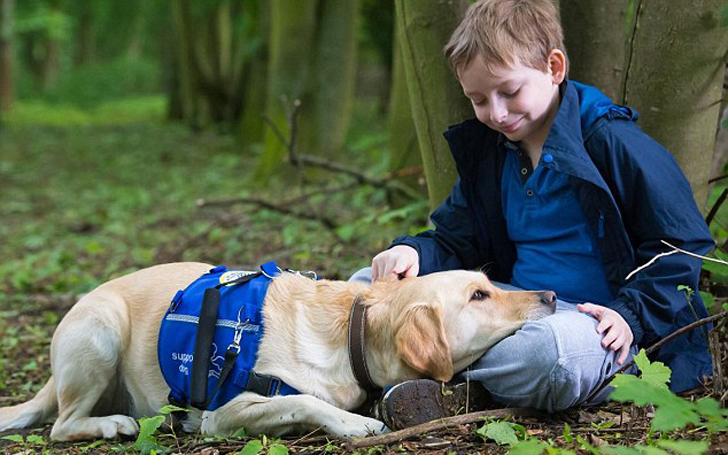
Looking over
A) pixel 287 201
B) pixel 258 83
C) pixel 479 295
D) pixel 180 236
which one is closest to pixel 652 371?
pixel 479 295

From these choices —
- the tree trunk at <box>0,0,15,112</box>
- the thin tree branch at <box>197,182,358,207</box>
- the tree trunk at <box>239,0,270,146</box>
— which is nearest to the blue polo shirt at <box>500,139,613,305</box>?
the thin tree branch at <box>197,182,358,207</box>

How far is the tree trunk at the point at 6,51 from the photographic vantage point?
28.0m

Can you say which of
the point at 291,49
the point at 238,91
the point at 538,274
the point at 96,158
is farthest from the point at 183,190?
the point at 538,274

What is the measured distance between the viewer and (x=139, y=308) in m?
4.25

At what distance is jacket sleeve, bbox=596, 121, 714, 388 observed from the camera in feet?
11.6

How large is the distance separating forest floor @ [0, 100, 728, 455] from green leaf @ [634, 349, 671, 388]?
279mm

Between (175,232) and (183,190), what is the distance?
13.6 feet

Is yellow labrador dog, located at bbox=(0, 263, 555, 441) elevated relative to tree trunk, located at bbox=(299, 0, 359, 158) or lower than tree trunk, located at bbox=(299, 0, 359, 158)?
lower

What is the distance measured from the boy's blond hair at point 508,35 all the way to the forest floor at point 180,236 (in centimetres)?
163

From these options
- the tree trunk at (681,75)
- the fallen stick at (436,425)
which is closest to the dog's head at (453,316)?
the fallen stick at (436,425)

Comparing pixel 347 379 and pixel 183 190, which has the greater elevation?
pixel 347 379

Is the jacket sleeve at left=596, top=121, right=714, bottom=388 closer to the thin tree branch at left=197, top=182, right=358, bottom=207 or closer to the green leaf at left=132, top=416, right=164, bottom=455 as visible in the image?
the green leaf at left=132, top=416, right=164, bottom=455

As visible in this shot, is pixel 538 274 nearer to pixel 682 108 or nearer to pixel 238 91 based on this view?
pixel 682 108

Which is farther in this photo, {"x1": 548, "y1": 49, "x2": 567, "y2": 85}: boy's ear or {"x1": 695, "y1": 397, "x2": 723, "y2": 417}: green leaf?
{"x1": 548, "y1": 49, "x2": 567, "y2": 85}: boy's ear
